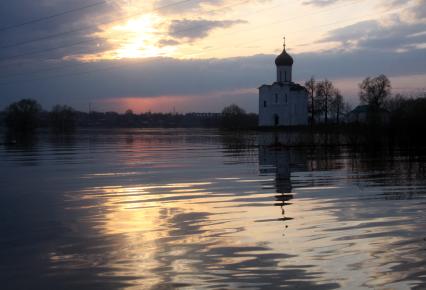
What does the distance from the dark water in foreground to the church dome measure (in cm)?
9167

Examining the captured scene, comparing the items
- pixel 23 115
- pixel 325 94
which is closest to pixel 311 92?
pixel 325 94

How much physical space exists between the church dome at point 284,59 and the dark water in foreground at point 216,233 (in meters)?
91.7

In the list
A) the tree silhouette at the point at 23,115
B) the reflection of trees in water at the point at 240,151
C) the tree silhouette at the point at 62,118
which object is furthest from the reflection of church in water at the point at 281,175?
the tree silhouette at the point at 62,118

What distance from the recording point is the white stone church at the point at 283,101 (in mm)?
113250

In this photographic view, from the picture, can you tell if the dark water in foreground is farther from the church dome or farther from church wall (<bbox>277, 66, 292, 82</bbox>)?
church wall (<bbox>277, 66, 292, 82</bbox>)

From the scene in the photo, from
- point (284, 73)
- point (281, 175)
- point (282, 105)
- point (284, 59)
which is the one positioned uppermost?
point (284, 59)

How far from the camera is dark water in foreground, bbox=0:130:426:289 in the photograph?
8234 millimetres

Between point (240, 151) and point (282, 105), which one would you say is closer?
point (240, 151)

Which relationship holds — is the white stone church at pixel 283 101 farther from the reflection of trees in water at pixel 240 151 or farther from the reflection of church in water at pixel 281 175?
the reflection of church in water at pixel 281 175

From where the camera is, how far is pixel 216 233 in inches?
447

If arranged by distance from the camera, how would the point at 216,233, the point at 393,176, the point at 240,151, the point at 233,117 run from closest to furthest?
the point at 216,233 < the point at 393,176 < the point at 240,151 < the point at 233,117

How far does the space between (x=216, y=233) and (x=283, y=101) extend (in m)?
104

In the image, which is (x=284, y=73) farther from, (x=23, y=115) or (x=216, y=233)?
(x=216, y=233)

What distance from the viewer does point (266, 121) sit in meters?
115
